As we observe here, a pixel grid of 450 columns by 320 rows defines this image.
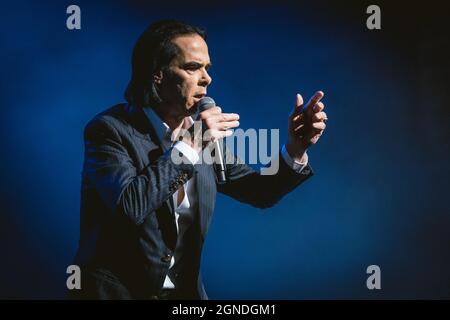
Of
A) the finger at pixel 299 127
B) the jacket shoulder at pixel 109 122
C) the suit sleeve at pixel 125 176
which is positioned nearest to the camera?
the suit sleeve at pixel 125 176

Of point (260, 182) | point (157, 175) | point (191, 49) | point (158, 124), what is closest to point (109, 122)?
point (158, 124)

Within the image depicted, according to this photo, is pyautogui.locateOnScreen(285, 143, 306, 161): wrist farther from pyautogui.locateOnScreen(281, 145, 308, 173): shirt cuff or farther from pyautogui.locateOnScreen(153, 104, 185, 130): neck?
pyautogui.locateOnScreen(153, 104, 185, 130): neck

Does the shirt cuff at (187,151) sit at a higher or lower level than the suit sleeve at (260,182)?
higher

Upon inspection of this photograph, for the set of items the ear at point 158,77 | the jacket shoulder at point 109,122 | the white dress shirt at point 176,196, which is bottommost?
the white dress shirt at point 176,196

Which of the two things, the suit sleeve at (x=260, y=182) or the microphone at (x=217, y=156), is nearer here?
the microphone at (x=217, y=156)

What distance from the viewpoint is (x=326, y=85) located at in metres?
2.67

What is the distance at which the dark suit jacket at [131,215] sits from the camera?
1.36 metres

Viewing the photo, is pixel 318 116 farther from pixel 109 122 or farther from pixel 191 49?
pixel 109 122

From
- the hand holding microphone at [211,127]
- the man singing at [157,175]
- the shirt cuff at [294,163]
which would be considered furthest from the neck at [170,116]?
the shirt cuff at [294,163]

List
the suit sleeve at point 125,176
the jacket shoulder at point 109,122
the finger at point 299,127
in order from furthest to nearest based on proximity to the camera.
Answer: the finger at point 299,127
the jacket shoulder at point 109,122
the suit sleeve at point 125,176

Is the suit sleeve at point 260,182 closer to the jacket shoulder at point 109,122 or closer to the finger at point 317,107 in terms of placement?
the finger at point 317,107

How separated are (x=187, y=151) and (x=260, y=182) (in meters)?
0.46

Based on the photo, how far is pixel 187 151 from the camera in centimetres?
142

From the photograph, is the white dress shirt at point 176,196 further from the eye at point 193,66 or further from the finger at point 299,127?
the finger at point 299,127
